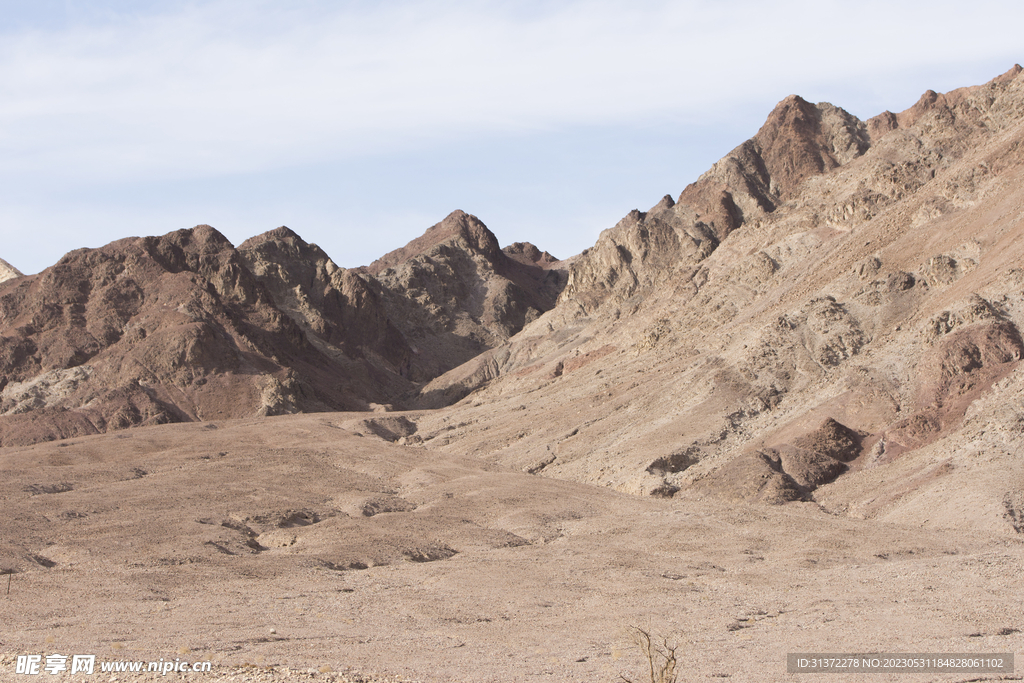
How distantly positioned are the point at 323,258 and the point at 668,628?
100135 mm

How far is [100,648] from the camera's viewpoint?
660 inches

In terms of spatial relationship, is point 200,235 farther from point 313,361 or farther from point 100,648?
point 100,648

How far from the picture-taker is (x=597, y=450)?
47.8 m

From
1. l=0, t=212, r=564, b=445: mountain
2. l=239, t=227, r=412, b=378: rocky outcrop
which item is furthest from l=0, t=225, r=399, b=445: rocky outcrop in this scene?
l=239, t=227, r=412, b=378: rocky outcrop

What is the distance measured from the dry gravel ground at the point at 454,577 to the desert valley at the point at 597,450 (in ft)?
0.52

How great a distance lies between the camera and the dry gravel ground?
17.3 meters

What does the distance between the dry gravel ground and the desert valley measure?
159mm

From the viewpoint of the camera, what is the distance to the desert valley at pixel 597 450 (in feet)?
65.8

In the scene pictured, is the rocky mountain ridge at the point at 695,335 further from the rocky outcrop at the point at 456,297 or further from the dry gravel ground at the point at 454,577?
the dry gravel ground at the point at 454,577

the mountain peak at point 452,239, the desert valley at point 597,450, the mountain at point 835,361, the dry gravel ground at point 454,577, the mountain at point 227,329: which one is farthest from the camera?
the mountain peak at point 452,239

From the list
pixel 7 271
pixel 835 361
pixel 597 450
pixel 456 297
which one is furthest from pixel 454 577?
pixel 7 271

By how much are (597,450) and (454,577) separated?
72.3ft

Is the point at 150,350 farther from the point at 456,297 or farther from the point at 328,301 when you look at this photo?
the point at 456,297

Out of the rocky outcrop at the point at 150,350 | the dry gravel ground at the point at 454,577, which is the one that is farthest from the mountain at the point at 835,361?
the rocky outcrop at the point at 150,350
